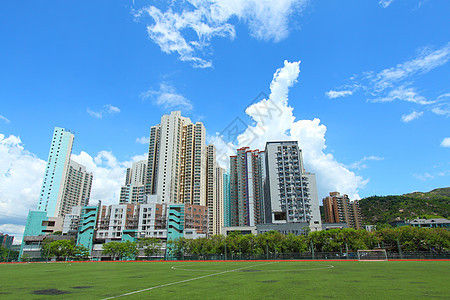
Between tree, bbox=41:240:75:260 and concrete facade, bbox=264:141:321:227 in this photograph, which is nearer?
tree, bbox=41:240:75:260

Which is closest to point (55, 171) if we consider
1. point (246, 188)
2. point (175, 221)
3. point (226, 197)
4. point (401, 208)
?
point (175, 221)

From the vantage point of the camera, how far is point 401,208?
6732 inches

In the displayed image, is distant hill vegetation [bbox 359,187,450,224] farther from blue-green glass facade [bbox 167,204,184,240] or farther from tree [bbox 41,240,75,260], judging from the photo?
tree [bbox 41,240,75,260]

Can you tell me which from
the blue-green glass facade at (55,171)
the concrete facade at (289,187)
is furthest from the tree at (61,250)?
the blue-green glass facade at (55,171)

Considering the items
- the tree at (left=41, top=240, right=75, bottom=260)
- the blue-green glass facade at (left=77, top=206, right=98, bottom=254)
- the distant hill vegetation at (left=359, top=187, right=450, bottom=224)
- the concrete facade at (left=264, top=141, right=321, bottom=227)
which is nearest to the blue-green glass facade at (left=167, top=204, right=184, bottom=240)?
the blue-green glass facade at (left=77, top=206, right=98, bottom=254)

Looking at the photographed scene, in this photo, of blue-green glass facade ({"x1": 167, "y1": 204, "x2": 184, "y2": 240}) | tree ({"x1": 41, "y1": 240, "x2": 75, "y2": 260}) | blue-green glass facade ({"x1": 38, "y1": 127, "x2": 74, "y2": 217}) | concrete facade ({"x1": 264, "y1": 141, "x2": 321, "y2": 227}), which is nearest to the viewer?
tree ({"x1": 41, "y1": 240, "x2": 75, "y2": 260})

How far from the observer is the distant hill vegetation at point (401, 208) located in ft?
506

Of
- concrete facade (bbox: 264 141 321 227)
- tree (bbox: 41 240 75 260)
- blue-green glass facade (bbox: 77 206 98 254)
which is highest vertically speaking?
concrete facade (bbox: 264 141 321 227)

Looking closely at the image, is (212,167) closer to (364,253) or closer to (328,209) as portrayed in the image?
(328,209)

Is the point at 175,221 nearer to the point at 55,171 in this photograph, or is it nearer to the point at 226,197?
the point at 55,171

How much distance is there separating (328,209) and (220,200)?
8019 centimetres

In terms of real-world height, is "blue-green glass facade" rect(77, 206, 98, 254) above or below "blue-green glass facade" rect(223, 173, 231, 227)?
below

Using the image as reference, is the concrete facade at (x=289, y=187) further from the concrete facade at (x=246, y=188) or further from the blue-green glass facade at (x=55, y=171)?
the blue-green glass facade at (x=55, y=171)

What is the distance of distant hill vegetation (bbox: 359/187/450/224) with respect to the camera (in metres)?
154
